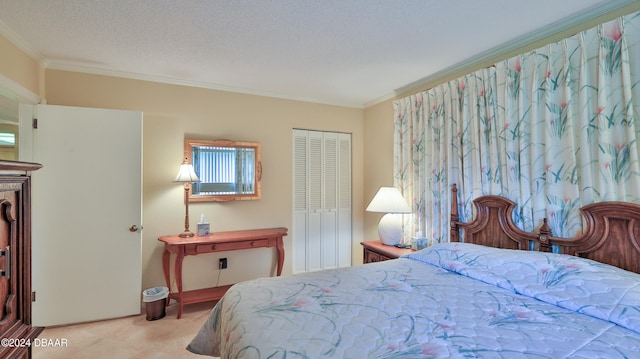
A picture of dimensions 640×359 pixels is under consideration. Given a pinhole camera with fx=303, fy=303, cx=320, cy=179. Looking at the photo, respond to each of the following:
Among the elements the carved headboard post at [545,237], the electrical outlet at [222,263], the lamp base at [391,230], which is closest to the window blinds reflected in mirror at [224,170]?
the electrical outlet at [222,263]

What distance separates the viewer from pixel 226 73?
3.08 metres

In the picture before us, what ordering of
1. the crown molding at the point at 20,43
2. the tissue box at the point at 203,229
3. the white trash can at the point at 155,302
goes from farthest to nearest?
the tissue box at the point at 203,229, the white trash can at the point at 155,302, the crown molding at the point at 20,43

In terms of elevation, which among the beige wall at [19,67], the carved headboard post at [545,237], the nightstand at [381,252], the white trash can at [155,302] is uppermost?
the beige wall at [19,67]

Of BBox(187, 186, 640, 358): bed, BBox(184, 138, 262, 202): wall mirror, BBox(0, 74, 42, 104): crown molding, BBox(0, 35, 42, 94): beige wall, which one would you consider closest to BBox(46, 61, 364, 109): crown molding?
BBox(0, 35, 42, 94): beige wall

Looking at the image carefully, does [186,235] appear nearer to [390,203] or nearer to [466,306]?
[390,203]

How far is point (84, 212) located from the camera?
9.09 feet

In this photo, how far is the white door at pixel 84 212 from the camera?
2.64 m

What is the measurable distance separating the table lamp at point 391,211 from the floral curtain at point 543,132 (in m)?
0.23

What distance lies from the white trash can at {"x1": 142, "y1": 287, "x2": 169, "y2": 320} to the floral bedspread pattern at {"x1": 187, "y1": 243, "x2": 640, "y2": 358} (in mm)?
1312

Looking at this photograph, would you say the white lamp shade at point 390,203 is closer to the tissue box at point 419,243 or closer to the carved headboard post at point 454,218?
the tissue box at point 419,243

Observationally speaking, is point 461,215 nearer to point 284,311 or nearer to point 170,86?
point 284,311

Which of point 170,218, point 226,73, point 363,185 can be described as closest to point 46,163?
point 170,218

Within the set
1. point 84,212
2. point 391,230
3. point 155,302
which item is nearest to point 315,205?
point 391,230

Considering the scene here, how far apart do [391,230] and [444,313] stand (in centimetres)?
170
